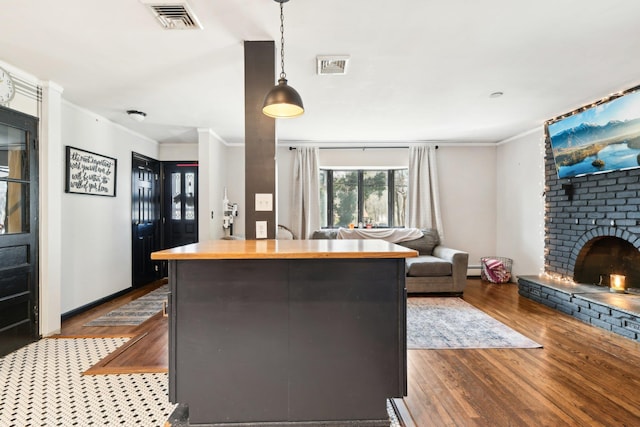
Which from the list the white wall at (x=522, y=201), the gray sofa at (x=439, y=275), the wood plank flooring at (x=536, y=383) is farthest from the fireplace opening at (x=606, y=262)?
the gray sofa at (x=439, y=275)

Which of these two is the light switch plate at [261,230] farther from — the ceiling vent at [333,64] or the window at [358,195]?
the window at [358,195]

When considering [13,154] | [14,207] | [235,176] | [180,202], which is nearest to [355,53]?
[13,154]

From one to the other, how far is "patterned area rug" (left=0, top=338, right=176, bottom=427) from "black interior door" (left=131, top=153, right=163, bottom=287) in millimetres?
2333

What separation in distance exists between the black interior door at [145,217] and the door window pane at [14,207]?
6.32ft

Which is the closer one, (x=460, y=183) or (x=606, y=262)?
(x=606, y=262)

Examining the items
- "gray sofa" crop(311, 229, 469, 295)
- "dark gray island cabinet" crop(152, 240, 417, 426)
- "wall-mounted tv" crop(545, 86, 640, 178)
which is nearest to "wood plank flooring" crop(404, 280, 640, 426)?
"dark gray island cabinet" crop(152, 240, 417, 426)

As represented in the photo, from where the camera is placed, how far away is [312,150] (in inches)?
218

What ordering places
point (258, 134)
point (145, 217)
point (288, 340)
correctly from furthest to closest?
point (145, 217)
point (258, 134)
point (288, 340)

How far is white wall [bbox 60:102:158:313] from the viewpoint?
139 inches

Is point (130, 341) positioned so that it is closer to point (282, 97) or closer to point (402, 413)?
point (402, 413)

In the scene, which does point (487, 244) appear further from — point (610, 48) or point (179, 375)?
point (179, 375)

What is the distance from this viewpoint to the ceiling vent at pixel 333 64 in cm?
251

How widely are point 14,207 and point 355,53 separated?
3184 mm

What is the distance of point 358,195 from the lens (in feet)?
19.0
